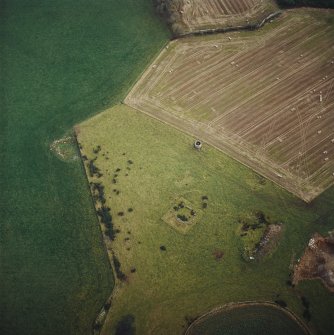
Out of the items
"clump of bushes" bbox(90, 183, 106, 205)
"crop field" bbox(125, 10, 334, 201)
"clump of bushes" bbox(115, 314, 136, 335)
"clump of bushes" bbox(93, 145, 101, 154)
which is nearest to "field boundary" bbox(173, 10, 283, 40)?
"crop field" bbox(125, 10, 334, 201)

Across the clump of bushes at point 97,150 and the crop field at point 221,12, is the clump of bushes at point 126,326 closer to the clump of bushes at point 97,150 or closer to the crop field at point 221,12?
the clump of bushes at point 97,150

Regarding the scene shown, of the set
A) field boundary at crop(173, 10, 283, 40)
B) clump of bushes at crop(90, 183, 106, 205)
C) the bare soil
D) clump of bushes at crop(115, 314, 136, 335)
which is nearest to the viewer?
clump of bushes at crop(115, 314, 136, 335)

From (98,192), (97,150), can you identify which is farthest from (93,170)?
(98,192)

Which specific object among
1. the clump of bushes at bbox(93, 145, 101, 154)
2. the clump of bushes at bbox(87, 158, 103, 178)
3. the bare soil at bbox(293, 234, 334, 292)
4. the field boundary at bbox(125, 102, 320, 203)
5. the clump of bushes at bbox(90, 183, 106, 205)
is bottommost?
the bare soil at bbox(293, 234, 334, 292)

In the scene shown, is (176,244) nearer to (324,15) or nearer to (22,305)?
A: (22,305)

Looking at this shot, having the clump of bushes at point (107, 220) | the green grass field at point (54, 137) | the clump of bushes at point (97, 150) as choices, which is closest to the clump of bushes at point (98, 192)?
the green grass field at point (54, 137)

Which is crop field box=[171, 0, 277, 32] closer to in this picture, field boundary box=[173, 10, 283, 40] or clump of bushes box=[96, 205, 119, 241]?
field boundary box=[173, 10, 283, 40]

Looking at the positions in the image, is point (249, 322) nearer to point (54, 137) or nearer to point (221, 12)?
point (54, 137)
